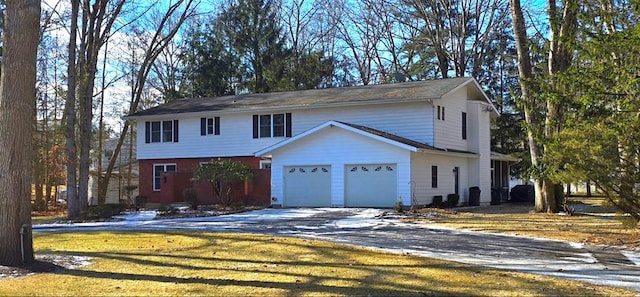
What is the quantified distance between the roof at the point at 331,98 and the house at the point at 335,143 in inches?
2.5

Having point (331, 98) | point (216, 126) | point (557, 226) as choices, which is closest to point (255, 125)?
point (216, 126)

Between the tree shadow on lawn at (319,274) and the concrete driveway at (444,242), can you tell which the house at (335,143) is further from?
the tree shadow on lawn at (319,274)

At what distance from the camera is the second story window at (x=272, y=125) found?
29.9m

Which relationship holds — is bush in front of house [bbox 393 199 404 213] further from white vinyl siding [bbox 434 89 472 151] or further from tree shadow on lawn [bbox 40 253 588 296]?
tree shadow on lawn [bbox 40 253 588 296]

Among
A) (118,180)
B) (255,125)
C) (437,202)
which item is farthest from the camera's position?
(118,180)

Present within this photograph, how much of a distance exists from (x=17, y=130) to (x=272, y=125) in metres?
20.1

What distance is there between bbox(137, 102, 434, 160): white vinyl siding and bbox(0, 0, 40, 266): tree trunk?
18583 mm

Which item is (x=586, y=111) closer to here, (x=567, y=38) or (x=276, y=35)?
(x=567, y=38)

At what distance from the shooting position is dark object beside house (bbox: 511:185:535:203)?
111ft

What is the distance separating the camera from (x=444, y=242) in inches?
542

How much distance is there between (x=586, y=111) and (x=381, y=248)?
224 inches

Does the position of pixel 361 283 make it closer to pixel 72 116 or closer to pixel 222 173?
pixel 72 116

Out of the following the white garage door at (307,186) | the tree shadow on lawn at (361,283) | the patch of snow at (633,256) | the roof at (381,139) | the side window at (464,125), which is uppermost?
the side window at (464,125)

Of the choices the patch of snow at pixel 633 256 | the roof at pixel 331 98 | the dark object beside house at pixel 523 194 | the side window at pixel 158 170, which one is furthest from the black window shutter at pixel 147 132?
the patch of snow at pixel 633 256
